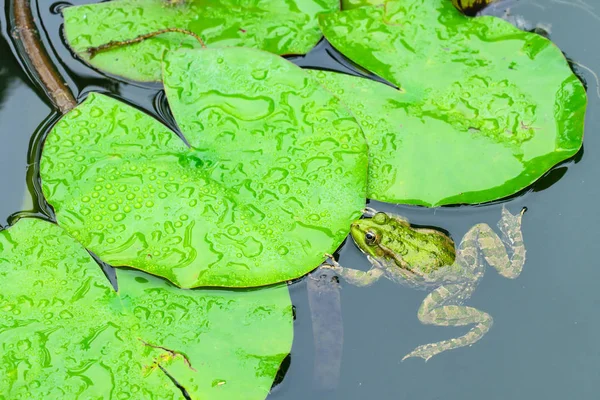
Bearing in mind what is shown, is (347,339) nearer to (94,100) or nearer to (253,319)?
(253,319)

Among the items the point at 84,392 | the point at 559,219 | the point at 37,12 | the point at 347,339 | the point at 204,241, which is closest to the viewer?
the point at 84,392

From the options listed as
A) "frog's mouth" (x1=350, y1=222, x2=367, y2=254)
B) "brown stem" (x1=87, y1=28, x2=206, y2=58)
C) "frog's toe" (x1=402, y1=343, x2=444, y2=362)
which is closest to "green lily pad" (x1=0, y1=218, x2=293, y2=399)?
"frog's mouth" (x1=350, y1=222, x2=367, y2=254)

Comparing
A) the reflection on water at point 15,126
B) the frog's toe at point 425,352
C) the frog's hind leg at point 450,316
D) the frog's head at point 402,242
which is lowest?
→ the frog's toe at point 425,352

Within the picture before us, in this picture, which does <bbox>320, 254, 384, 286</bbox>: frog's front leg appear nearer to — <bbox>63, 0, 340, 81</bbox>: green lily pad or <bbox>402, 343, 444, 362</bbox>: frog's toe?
<bbox>402, 343, 444, 362</bbox>: frog's toe

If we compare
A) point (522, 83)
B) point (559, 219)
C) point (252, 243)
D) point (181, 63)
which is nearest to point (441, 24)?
point (522, 83)

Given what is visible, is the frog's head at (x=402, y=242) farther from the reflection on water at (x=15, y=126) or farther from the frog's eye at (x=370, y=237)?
the reflection on water at (x=15, y=126)

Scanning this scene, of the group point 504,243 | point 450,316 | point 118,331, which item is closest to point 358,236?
point 450,316

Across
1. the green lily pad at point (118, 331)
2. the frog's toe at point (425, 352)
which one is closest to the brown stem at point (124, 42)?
the green lily pad at point (118, 331)
